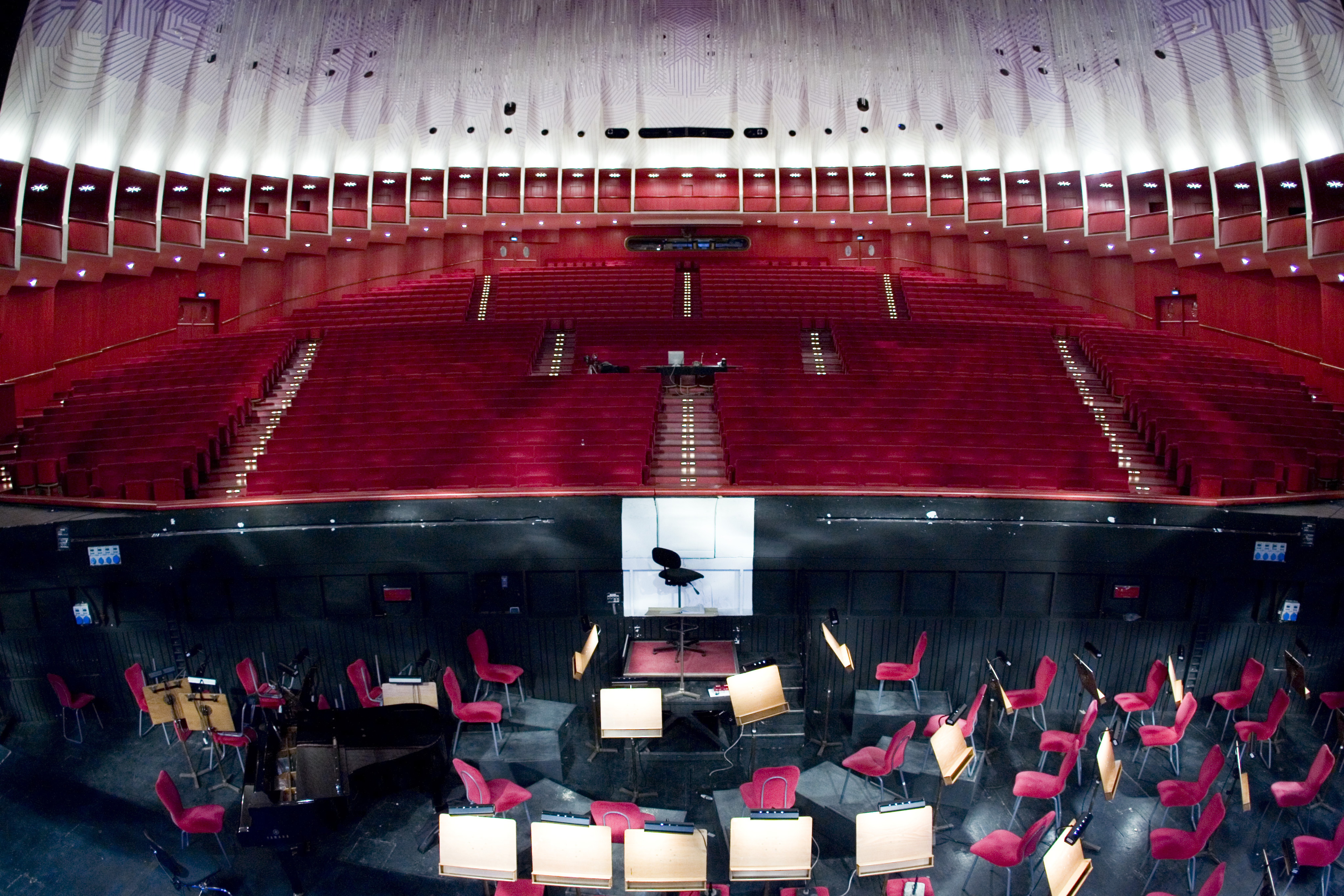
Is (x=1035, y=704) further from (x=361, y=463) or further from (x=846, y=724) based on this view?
(x=361, y=463)

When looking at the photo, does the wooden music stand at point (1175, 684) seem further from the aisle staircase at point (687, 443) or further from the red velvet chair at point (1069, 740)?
the aisle staircase at point (687, 443)

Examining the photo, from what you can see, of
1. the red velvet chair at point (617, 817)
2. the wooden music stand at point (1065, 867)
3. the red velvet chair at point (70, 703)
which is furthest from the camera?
the red velvet chair at point (70, 703)

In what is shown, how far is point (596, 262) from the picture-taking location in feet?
35.6

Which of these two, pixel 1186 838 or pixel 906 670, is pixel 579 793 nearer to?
pixel 906 670

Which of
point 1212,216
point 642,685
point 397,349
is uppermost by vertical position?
point 1212,216

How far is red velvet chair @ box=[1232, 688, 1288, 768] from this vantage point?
11.4 feet

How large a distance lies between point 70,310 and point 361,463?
5190mm

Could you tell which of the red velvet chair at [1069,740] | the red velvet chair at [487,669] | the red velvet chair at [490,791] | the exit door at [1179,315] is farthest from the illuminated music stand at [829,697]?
the exit door at [1179,315]

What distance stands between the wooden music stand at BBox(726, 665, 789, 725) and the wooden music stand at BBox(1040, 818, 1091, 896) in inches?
49.0

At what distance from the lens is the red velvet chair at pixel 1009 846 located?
9.03 ft

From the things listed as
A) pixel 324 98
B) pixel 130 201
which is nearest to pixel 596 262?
pixel 324 98

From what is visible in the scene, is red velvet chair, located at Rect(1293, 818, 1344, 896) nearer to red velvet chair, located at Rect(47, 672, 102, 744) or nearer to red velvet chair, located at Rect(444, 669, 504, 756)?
red velvet chair, located at Rect(444, 669, 504, 756)

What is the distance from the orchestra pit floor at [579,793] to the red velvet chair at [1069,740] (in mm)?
94

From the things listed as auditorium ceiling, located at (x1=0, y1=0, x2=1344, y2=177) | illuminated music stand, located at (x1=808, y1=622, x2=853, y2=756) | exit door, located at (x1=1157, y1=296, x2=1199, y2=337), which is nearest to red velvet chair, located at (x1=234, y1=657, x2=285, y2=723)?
illuminated music stand, located at (x1=808, y1=622, x2=853, y2=756)
